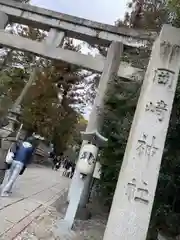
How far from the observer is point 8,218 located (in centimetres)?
531

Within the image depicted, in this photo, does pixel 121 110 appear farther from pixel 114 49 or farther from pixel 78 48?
pixel 78 48

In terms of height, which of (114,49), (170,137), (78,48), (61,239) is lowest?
(61,239)

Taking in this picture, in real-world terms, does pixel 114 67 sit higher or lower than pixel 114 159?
higher

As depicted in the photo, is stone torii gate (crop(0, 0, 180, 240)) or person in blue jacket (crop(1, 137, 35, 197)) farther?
person in blue jacket (crop(1, 137, 35, 197))

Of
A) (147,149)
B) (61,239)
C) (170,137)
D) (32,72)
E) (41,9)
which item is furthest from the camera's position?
(32,72)

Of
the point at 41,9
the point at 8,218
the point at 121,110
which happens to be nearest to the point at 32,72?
the point at 41,9

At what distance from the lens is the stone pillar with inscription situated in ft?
12.8

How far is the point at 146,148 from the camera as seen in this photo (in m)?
4.12

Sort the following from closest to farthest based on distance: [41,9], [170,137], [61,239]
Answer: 1. [61,239]
2. [170,137]
3. [41,9]

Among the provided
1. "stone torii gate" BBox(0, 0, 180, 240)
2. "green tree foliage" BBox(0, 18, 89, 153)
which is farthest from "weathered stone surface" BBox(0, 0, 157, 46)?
"green tree foliage" BBox(0, 18, 89, 153)

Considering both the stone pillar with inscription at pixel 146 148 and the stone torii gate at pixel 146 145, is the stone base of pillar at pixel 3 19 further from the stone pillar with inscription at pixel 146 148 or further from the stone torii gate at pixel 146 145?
the stone pillar with inscription at pixel 146 148

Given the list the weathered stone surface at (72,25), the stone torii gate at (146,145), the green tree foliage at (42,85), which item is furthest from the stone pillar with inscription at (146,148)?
the green tree foliage at (42,85)

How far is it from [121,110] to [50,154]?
22294 mm

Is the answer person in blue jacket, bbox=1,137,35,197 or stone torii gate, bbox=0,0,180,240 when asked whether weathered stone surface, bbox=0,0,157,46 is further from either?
stone torii gate, bbox=0,0,180,240
